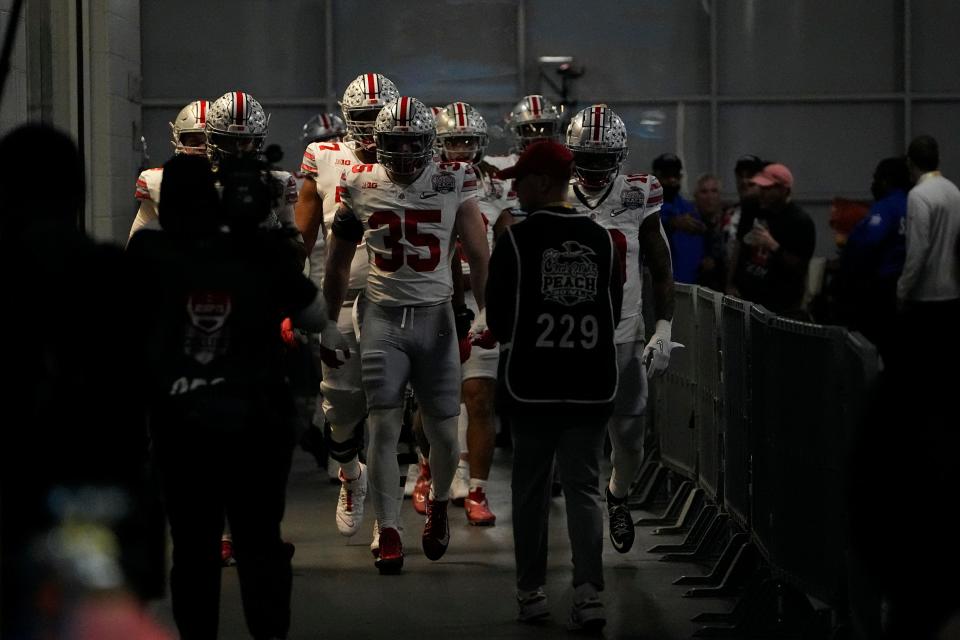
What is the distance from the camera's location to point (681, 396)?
374 inches

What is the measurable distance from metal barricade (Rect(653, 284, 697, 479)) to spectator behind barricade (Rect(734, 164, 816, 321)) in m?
1.32

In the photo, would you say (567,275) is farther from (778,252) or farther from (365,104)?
Answer: (778,252)

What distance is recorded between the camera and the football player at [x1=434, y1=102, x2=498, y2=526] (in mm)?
9305

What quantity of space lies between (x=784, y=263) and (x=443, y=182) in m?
3.84

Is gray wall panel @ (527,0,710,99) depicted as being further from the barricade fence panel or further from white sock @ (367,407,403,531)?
white sock @ (367,407,403,531)

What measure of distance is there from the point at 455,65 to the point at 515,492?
34.6ft

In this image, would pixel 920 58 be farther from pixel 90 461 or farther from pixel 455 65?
pixel 90 461

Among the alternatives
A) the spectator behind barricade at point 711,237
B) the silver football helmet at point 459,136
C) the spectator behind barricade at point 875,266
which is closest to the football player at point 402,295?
the silver football helmet at point 459,136

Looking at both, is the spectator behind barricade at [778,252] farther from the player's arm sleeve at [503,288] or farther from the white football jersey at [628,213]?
the player's arm sleeve at [503,288]

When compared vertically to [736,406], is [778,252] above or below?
above

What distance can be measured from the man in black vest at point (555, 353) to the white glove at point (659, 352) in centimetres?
148

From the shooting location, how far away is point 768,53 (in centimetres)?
1672

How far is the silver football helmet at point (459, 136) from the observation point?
33.4 feet

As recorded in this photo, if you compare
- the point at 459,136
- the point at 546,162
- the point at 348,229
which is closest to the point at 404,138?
the point at 348,229
